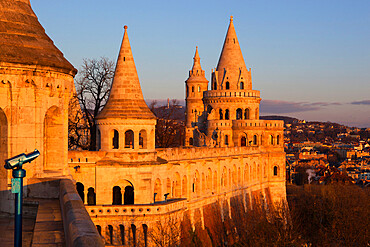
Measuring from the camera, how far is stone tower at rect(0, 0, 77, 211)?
14.5 meters

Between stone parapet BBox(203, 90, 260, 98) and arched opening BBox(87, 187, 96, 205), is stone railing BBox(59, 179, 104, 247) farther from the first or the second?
stone parapet BBox(203, 90, 260, 98)

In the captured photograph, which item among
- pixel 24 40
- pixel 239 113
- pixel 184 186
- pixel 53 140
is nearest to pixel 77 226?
pixel 24 40

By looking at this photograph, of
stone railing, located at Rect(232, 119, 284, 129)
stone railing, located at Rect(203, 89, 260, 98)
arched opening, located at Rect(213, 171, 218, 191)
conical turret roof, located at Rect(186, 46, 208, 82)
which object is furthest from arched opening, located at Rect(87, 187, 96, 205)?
conical turret roof, located at Rect(186, 46, 208, 82)

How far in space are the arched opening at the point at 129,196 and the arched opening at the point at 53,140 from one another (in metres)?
15.1

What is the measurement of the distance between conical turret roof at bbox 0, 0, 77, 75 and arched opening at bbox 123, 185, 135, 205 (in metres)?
15.8

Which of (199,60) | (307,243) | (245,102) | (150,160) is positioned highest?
(199,60)

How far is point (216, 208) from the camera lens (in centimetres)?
4294

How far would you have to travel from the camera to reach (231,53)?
60.0 metres

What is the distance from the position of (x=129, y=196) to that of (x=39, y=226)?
68.7 feet

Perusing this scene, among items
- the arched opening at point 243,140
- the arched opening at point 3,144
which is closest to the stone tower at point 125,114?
the arched opening at point 3,144

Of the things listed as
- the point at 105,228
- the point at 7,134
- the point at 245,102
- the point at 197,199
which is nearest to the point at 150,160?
the point at 105,228

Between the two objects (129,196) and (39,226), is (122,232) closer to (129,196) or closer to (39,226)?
(129,196)

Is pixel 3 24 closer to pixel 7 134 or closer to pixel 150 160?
pixel 7 134

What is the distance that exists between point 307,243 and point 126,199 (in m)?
21.0
